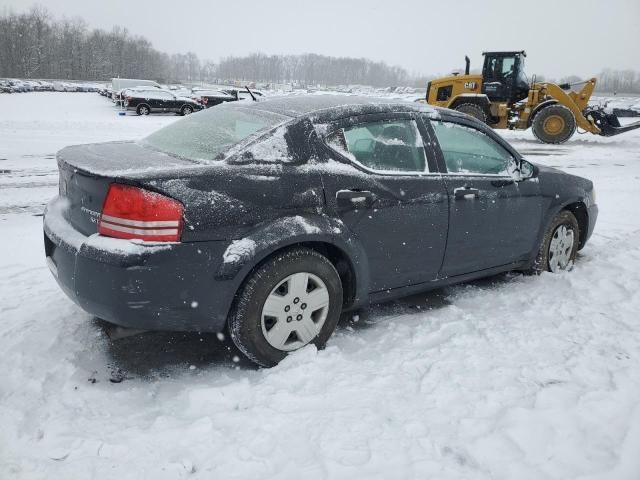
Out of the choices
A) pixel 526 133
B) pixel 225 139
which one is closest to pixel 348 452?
pixel 225 139

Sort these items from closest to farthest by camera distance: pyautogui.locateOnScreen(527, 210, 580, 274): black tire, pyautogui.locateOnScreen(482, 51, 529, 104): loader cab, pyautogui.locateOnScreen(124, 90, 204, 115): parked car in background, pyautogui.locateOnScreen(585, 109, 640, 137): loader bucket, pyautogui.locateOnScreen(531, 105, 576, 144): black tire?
pyautogui.locateOnScreen(527, 210, 580, 274): black tire, pyautogui.locateOnScreen(531, 105, 576, 144): black tire, pyautogui.locateOnScreen(585, 109, 640, 137): loader bucket, pyautogui.locateOnScreen(482, 51, 529, 104): loader cab, pyautogui.locateOnScreen(124, 90, 204, 115): parked car in background

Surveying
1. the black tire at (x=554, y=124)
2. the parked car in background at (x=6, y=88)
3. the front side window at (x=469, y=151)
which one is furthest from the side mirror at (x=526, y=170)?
the parked car in background at (x=6, y=88)

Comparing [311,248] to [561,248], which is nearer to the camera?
[311,248]

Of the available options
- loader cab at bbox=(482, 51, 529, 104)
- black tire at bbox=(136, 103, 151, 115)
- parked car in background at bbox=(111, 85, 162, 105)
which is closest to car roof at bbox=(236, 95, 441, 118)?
loader cab at bbox=(482, 51, 529, 104)

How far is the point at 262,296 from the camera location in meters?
2.88

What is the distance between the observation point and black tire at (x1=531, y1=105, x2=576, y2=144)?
15461mm

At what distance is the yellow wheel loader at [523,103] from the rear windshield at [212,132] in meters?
13.3

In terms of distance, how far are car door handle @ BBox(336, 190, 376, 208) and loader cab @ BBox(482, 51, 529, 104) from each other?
14721mm

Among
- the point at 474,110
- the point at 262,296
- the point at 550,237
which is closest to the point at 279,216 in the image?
the point at 262,296

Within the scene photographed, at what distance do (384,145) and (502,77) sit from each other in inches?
574

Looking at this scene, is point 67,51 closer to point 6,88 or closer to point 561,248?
point 6,88

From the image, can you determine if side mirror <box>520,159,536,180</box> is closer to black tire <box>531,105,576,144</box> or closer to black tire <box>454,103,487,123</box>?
black tire <box>454,103,487,123</box>

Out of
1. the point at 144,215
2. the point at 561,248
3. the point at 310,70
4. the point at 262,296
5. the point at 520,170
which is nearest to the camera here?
the point at 144,215

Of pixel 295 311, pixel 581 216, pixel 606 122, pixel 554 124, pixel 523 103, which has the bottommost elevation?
pixel 295 311
